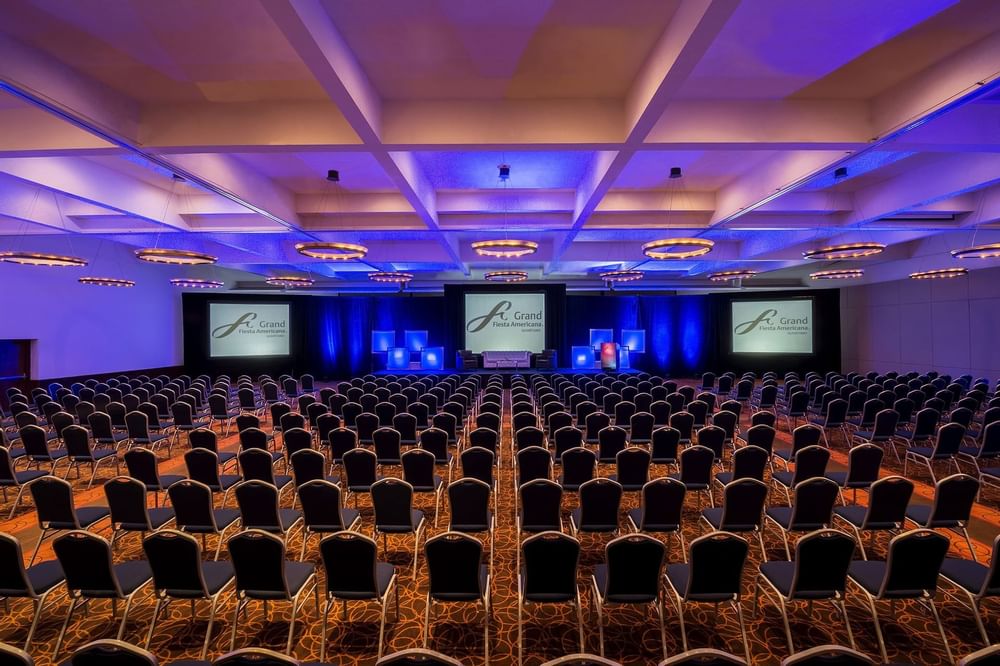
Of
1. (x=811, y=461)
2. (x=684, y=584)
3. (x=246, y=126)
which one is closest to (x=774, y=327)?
(x=811, y=461)

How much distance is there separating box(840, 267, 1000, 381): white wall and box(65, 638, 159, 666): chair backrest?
58.6 feet

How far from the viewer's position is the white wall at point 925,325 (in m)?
12.7

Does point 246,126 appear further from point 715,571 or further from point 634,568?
point 715,571

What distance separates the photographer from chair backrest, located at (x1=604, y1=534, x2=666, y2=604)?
2.99 m

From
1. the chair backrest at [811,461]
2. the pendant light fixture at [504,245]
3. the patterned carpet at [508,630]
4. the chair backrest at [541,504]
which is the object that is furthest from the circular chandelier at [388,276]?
the chair backrest at [811,461]

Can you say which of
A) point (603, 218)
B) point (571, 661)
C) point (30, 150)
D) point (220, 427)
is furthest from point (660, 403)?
point (220, 427)

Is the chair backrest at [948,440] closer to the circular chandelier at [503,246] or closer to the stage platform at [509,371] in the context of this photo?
the circular chandelier at [503,246]

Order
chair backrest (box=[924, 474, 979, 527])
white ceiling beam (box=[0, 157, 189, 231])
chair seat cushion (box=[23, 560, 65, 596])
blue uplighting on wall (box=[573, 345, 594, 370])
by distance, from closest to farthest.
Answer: chair seat cushion (box=[23, 560, 65, 596]), chair backrest (box=[924, 474, 979, 527]), white ceiling beam (box=[0, 157, 189, 231]), blue uplighting on wall (box=[573, 345, 594, 370])

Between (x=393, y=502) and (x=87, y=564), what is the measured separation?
207 centimetres

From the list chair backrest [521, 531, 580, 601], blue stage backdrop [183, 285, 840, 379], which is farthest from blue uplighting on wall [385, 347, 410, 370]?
chair backrest [521, 531, 580, 601]

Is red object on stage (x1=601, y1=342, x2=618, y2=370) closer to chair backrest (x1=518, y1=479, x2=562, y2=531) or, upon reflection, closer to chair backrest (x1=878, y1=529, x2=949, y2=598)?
chair backrest (x1=518, y1=479, x2=562, y2=531)

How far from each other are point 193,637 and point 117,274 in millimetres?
15048

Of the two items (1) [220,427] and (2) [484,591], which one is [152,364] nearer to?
(1) [220,427]

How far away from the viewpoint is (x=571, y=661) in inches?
70.4
